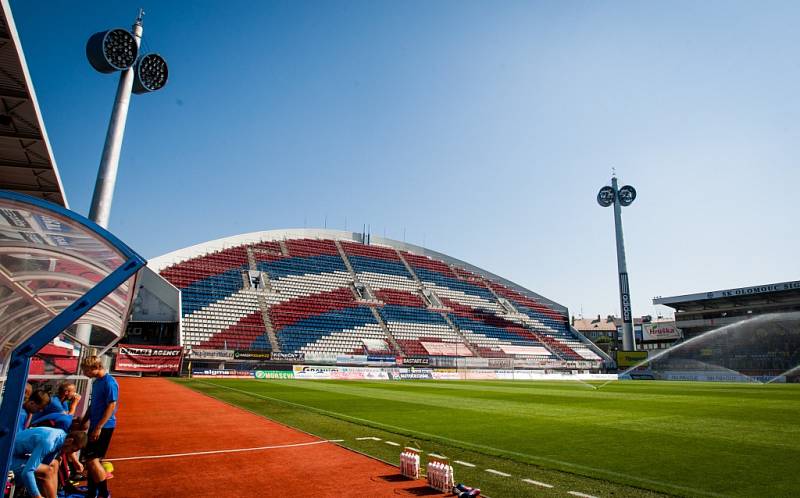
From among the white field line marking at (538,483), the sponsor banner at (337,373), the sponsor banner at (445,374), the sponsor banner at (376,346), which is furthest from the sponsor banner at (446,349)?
the white field line marking at (538,483)

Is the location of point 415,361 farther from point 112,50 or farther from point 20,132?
point 20,132

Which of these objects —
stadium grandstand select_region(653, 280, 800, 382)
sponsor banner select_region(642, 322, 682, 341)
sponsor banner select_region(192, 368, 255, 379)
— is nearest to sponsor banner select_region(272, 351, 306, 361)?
sponsor banner select_region(192, 368, 255, 379)

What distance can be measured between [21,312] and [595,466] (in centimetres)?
918

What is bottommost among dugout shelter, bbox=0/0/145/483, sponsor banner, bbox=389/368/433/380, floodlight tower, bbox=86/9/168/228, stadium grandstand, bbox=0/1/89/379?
sponsor banner, bbox=389/368/433/380

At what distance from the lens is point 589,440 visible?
1061 cm

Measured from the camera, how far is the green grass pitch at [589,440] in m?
7.04

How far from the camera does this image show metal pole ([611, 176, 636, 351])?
65.6 meters

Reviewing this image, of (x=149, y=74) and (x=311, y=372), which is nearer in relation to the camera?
(x=149, y=74)

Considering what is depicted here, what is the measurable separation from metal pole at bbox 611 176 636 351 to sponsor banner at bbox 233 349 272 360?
50.1 meters

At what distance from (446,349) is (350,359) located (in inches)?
559

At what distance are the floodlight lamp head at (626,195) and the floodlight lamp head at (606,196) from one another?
1363 millimetres

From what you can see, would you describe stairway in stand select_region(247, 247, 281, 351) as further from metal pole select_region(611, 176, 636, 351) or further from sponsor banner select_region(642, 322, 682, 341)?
sponsor banner select_region(642, 322, 682, 341)

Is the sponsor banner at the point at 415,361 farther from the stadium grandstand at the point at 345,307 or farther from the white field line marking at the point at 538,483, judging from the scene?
the white field line marking at the point at 538,483

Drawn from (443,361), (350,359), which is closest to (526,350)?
(443,361)
